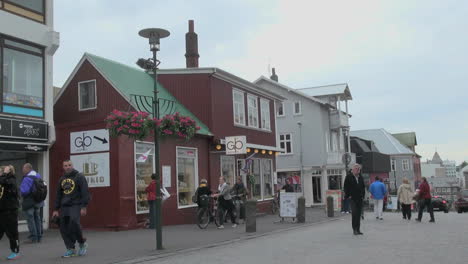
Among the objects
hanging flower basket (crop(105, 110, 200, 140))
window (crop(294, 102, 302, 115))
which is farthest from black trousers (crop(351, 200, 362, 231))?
window (crop(294, 102, 302, 115))

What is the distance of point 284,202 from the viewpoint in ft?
62.0

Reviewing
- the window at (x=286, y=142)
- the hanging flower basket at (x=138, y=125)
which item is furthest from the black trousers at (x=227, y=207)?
the window at (x=286, y=142)

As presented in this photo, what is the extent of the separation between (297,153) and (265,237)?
28.2m

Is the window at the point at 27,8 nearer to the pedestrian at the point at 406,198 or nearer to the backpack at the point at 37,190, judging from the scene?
the backpack at the point at 37,190

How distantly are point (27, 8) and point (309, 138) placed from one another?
28261 mm

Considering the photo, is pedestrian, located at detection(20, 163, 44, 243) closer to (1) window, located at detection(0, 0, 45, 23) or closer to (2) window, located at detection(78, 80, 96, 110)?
(1) window, located at detection(0, 0, 45, 23)

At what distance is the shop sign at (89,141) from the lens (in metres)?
16.6

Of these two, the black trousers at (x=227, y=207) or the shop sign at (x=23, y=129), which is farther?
the black trousers at (x=227, y=207)

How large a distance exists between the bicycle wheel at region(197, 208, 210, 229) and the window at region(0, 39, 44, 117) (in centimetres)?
615

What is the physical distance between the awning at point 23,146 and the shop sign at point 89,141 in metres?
0.86

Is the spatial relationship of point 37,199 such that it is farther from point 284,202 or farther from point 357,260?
point 284,202

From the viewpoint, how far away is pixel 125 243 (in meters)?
12.7

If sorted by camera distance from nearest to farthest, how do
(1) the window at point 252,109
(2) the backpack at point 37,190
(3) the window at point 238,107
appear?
1. (2) the backpack at point 37,190
2. (3) the window at point 238,107
3. (1) the window at point 252,109

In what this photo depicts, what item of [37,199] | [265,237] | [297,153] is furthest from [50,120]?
[297,153]
